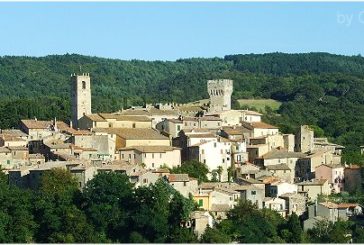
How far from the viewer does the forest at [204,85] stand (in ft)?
188

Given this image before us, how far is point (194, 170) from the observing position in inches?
1640

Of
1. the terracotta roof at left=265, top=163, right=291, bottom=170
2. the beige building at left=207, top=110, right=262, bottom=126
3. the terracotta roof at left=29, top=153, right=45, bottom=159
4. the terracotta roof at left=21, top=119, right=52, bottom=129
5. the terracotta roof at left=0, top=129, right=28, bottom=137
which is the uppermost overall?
the beige building at left=207, top=110, right=262, bottom=126

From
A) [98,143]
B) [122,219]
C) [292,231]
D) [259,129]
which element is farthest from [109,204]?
[259,129]

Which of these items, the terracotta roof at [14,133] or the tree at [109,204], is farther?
the terracotta roof at [14,133]

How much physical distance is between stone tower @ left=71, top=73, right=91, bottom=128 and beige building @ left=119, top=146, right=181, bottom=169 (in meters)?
5.25

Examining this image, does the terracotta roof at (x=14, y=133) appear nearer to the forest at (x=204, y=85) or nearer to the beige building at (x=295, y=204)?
the forest at (x=204, y=85)

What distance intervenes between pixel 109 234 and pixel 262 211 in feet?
17.5

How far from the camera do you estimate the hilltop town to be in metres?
38.7

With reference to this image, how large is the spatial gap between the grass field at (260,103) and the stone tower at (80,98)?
20.7 m

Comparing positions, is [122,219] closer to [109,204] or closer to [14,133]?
[109,204]

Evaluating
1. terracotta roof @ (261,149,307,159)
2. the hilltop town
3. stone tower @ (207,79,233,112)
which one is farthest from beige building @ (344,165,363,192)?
stone tower @ (207,79,233,112)

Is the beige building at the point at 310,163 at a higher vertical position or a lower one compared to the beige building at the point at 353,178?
higher

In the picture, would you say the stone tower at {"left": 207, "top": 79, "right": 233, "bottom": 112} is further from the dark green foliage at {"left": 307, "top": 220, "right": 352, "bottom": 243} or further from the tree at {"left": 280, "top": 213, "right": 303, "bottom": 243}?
the tree at {"left": 280, "top": 213, "right": 303, "bottom": 243}

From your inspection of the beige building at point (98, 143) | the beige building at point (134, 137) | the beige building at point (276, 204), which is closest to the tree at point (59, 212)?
the beige building at point (98, 143)
